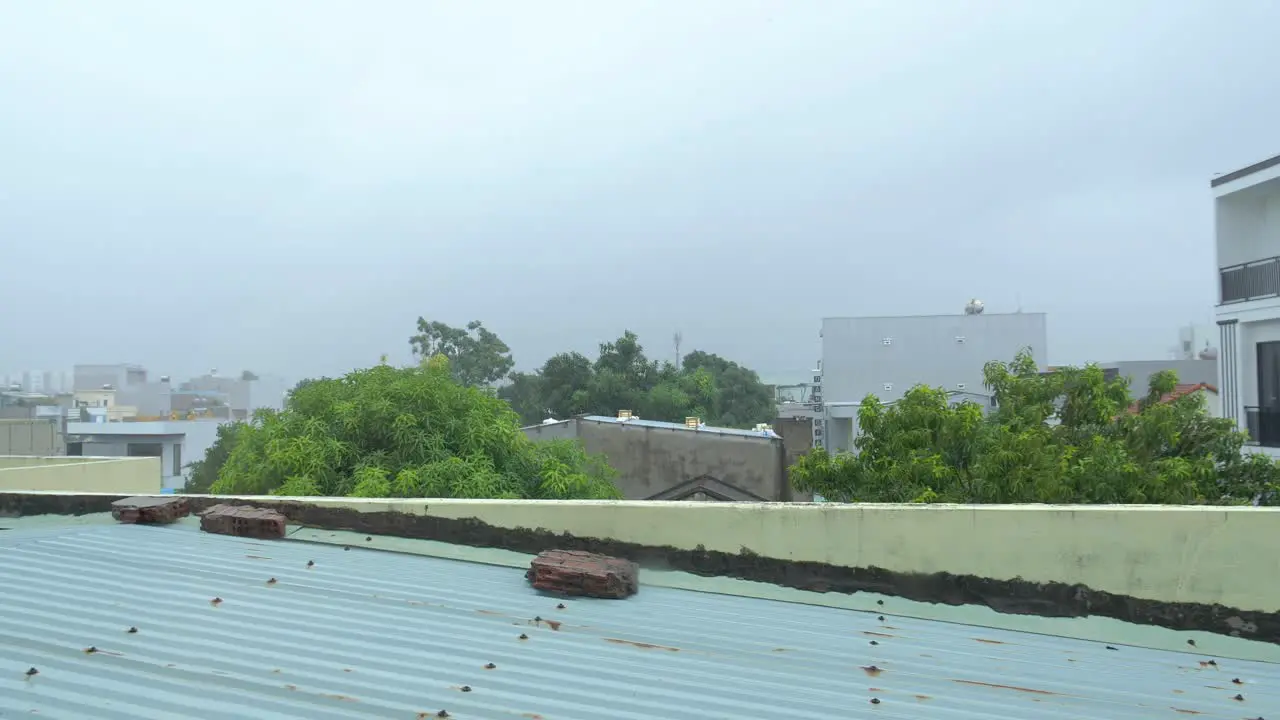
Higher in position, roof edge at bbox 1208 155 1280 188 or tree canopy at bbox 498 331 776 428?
roof edge at bbox 1208 155 1280 188

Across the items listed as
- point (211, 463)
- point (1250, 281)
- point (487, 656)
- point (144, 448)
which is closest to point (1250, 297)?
point (1250, 281)

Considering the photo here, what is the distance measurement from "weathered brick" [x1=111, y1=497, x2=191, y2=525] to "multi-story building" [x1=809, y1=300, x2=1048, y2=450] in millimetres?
23370

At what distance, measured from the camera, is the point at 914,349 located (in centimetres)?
2841

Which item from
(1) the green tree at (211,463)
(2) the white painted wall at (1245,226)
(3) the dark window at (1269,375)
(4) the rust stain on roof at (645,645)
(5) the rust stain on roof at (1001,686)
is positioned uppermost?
(2) the white painted wall at (1245,226)

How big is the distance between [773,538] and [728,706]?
207 cm

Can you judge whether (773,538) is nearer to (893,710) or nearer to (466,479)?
(893,710)

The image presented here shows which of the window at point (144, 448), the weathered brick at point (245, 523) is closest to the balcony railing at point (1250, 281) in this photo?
the weathered brick at point (245, 523)

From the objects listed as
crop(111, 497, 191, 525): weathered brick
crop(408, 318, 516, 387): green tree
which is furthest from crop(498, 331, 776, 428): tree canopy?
crop(111, 497, 191, 525): weathered brick

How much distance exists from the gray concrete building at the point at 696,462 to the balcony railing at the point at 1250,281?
10304 mm

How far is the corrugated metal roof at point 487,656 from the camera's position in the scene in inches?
132

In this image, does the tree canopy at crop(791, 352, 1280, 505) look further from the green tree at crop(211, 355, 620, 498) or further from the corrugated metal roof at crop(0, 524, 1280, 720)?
the corrugated metal roof at crop(0, 524, 1280, 720)

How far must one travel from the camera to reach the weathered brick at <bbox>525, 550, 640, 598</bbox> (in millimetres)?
4910

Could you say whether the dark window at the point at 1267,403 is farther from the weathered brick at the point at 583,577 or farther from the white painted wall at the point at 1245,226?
the weathered brick at the point at 583,577

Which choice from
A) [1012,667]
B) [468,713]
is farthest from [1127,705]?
[468,713]
